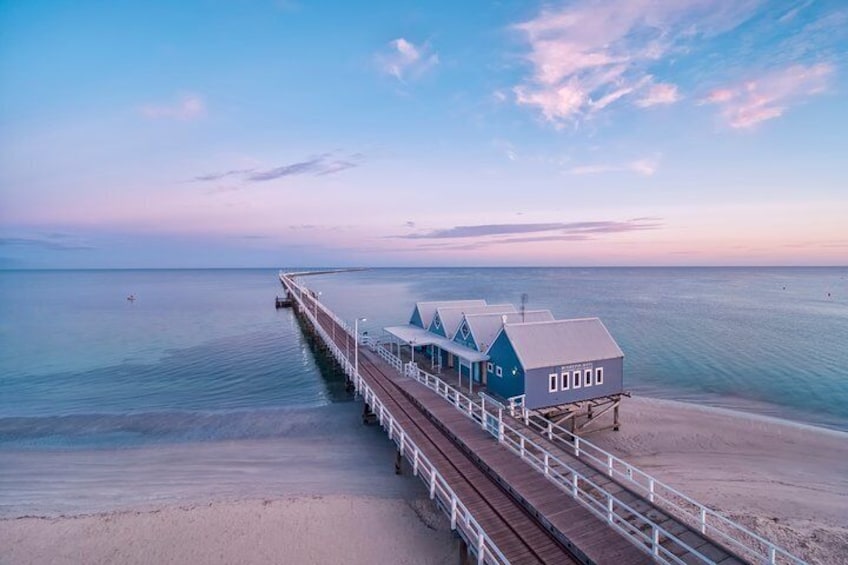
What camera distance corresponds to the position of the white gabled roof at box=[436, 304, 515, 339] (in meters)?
36.2

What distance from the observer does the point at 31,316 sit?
86.9 m

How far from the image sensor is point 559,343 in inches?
1060

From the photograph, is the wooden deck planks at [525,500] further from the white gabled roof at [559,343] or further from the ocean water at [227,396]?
the white gabled roof at [559,343]

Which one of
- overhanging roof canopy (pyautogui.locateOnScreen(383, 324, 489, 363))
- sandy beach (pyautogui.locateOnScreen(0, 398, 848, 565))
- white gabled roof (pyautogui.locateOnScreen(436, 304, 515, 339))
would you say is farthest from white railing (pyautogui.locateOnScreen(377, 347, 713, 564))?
white gabled roof (pyautogui.locateOnScreen(436, 304, 515, 339))

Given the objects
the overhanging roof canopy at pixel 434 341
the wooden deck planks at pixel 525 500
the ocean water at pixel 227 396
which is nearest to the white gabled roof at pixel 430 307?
the overhanging roof canopy at pixel 434 341

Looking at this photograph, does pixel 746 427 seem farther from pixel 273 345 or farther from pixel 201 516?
pixel 273 345

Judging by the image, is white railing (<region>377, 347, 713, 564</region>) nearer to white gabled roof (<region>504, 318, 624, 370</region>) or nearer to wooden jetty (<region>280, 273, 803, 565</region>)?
wooden jetty (<region>280, 273, 803, 565</region>)

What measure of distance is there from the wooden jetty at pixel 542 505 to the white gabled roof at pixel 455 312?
43.5 feet

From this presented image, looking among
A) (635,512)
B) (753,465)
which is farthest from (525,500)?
(753,465)

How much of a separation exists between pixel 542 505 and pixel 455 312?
23.8 meters

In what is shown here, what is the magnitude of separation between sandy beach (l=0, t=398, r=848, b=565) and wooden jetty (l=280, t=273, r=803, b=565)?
196cm

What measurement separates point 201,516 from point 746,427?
32.5 m

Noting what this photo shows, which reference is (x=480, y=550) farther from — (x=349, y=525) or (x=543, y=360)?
(x=543, y=360)

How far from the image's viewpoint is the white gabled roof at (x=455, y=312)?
1425 inches
